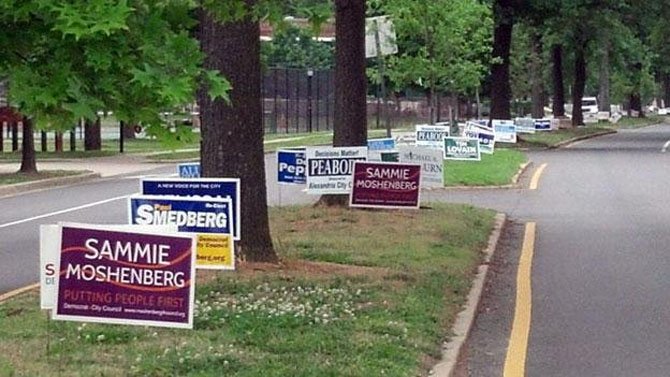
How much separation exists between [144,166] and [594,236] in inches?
851

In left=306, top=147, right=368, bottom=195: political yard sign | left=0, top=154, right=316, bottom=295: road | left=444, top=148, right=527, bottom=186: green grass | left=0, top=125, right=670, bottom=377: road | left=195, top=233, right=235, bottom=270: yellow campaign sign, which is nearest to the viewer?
left=0, top=125, right=670, bottom=377: road

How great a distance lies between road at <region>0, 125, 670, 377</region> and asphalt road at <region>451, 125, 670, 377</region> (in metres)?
0.01

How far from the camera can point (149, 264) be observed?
7.88 metres

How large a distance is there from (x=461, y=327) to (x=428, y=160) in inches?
379

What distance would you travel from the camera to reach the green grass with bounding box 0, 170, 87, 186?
102ft

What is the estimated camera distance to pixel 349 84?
19406mm

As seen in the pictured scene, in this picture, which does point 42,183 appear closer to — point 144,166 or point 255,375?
point 144,166

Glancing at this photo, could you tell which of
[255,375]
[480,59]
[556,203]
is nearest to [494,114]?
[480,59]

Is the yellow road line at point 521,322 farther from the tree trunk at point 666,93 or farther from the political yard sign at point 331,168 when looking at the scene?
the tree trunk at point 666,93

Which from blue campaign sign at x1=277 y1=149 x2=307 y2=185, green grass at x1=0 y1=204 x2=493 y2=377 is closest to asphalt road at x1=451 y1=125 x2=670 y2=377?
green grass at x1=0 y1=204 x2=493 y2=377

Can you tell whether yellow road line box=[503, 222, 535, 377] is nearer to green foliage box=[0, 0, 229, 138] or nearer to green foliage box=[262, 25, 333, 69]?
green foliage box=[0, 0, 229, 138]

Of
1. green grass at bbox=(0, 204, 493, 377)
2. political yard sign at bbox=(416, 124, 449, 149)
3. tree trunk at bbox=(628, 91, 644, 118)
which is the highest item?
political yard sign at bbox=(416, 124, 449, 149)

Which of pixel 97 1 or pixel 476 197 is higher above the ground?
pixel 97 1

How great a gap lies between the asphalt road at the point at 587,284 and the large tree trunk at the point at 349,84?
8.82 feet
